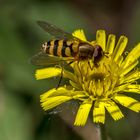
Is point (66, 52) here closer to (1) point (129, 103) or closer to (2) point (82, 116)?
(2) point (82, 116)

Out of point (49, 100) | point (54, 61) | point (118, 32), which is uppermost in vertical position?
point (118, 32)

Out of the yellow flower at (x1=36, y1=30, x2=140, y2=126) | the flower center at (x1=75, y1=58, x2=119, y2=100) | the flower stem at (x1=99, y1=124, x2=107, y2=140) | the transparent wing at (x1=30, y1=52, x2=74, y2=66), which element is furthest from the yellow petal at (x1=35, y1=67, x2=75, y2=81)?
the flower stem at (x1=99, y1=124, x2=107, y2=140)

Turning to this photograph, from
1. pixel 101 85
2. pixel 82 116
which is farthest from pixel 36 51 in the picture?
pixel 82 116

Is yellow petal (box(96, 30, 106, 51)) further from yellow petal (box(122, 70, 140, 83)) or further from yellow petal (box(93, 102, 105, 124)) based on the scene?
yellow petal (box(93, 102, 105, 124))

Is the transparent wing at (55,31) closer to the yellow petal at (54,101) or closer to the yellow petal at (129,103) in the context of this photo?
the yellow petal at (54,101)

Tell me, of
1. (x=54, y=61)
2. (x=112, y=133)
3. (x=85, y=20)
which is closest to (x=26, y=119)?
(x=112, y=133)

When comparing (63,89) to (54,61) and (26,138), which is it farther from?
(26,138)
